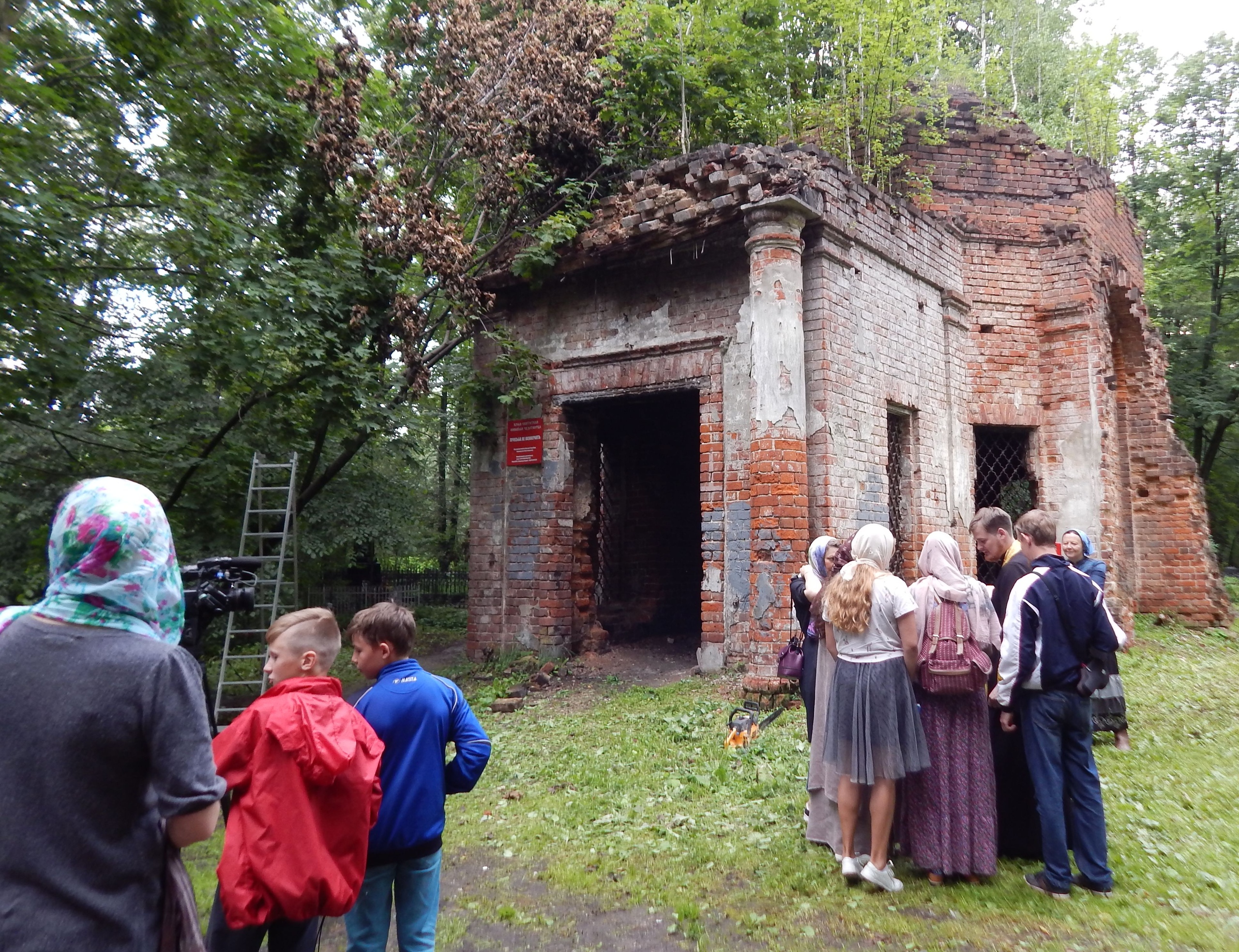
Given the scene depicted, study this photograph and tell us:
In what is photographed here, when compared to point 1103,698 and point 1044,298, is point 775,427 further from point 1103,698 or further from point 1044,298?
point 1044,298

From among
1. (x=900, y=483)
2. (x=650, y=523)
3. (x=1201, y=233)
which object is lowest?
(x=650, y=523)

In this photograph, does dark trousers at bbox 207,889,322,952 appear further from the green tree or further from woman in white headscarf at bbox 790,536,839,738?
the green tree

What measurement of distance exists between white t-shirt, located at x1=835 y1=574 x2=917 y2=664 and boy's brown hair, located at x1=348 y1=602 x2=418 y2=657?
2.20 meters

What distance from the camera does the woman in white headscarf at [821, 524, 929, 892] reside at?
12.5ft

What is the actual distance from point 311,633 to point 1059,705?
3.35 meters

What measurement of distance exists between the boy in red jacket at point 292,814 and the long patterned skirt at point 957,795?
108 inches

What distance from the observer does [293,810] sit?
2268 mm

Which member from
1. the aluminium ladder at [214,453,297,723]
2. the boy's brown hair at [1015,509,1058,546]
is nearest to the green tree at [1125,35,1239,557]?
the boy's brown hair at [1015,509,1058,546]

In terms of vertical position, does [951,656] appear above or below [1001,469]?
below

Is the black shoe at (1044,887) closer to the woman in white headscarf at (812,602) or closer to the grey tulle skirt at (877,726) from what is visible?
the grey tulle skirt at (877,726)

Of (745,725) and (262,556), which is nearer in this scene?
(745,725)

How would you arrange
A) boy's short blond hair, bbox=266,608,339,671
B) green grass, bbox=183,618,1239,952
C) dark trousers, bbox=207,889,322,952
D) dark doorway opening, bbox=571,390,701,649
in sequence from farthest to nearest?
1. dark doorway opening, bbox=571,390,701,649
2. green grass, bbox=183,618,1239,952
3. boy's short blond hair, bbox=266,608,339,671
4. dark trousers, bbox=207,889,322,952

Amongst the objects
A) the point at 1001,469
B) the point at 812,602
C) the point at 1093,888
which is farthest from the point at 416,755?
the point at 1001,469

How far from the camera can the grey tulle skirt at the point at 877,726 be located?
3770 millimetres
